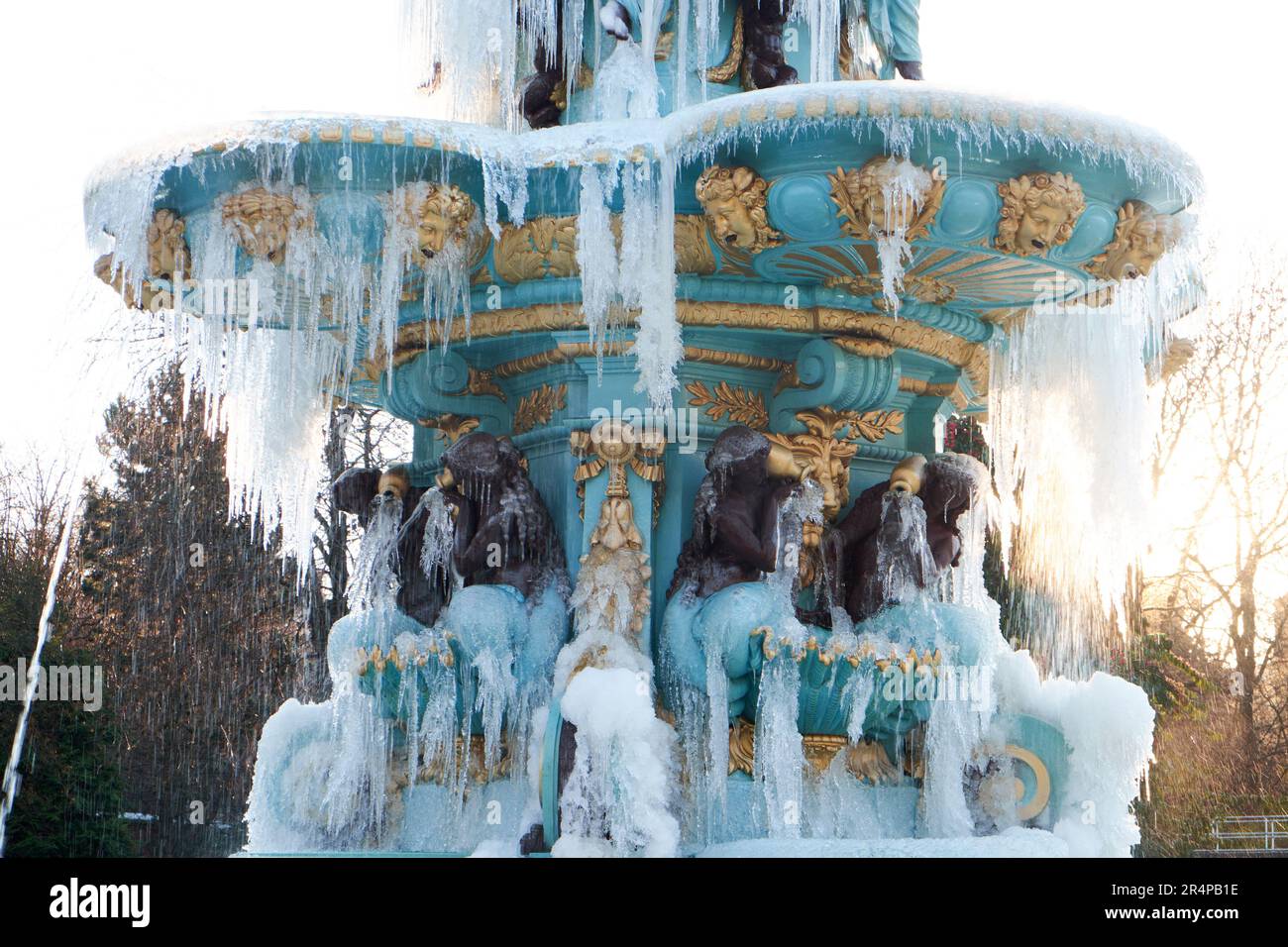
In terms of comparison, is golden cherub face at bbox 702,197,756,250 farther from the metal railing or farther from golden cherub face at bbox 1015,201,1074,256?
the metal railing

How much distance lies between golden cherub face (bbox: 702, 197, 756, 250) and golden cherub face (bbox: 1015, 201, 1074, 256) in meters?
1.16

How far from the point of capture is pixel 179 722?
24.2m

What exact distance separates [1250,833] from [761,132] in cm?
1725

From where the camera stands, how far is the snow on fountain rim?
7301 mm

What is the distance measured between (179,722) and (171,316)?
1607 centimetres

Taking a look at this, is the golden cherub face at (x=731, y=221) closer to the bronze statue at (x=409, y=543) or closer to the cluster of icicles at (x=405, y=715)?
the cluster of icicles at (x=405, y=715)

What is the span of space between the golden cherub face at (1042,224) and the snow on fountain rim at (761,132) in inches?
9.7

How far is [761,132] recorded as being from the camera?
7449mm

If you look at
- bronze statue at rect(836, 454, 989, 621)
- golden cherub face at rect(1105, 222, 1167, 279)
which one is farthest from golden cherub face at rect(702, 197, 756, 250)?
golden cherub face at rect(1105, 222, 1167, 279)

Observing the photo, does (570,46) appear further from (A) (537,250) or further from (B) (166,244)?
(B) (166,244)

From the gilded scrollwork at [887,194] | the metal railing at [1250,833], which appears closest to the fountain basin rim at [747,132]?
the gilded scrollwork at [887,194]

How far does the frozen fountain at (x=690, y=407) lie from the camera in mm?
7695

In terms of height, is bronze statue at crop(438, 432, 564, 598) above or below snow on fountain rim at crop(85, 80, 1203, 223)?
below

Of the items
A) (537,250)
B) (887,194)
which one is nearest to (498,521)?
(537,250)
